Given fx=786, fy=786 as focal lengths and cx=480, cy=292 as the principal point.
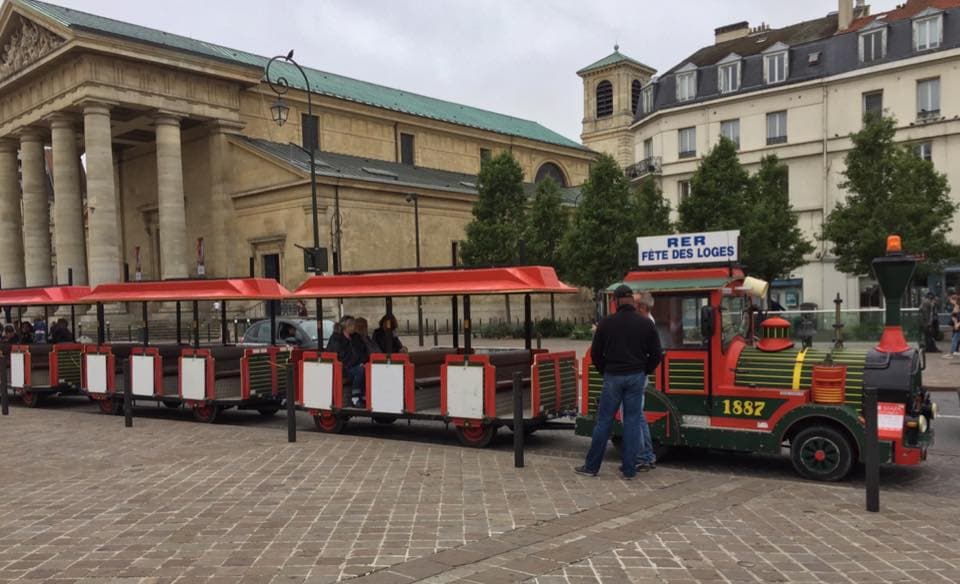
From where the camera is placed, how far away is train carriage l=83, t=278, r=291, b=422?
13.3 m

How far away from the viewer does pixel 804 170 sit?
43.1 m

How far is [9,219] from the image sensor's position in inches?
1982

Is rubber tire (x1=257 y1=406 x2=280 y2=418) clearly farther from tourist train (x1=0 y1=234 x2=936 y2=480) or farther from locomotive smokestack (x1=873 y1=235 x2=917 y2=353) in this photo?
locomotive smokestack (x1=873 y1=235 x2=917 y2=353)

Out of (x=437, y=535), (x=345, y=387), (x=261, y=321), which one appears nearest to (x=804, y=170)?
(x=261, y=321)

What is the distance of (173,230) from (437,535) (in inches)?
1637

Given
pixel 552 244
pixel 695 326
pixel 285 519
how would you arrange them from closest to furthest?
1. pixel 285 519
2. pixel 695 326
3. pixel 552 244

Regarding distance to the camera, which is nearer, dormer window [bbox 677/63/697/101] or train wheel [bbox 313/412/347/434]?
train wheel [bbox 313/412/347/434]

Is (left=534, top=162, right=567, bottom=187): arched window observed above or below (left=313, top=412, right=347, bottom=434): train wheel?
above

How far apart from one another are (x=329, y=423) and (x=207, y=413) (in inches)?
112

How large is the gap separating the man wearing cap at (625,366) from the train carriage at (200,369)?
6535mm

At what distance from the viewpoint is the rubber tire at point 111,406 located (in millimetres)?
14680

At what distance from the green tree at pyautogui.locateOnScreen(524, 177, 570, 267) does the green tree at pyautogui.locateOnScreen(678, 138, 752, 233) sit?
7828 mm

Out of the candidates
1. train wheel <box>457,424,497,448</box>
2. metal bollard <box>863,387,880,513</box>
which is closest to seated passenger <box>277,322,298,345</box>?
train wheel <box>457,424,497,448</box>

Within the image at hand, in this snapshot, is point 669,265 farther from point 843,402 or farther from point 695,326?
point 843,402
